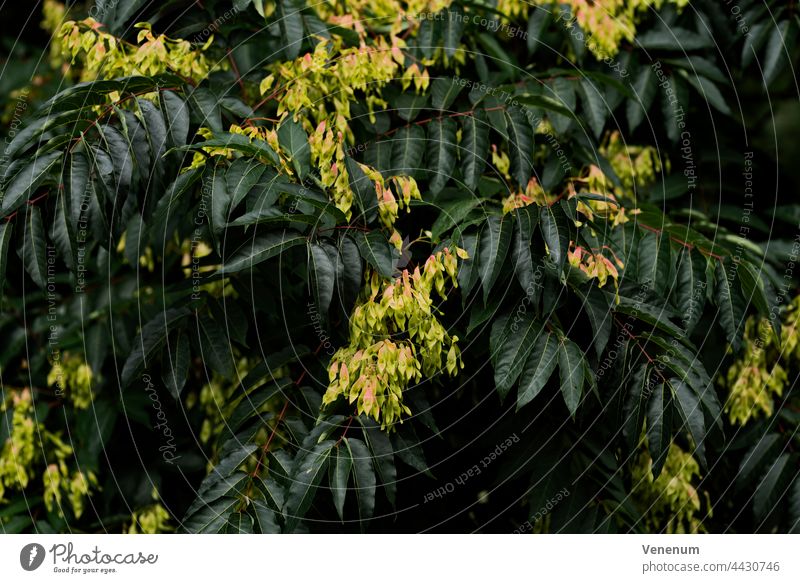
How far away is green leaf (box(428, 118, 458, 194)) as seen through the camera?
268 cm

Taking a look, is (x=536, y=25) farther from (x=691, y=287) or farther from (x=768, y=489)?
(x=768, y=489)

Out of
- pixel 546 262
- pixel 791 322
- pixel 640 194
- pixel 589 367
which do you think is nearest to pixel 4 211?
pixel 546 262

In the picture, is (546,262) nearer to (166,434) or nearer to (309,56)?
(309,56)

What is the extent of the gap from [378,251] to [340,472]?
1.92 ft

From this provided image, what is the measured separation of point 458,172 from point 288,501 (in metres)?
1.24

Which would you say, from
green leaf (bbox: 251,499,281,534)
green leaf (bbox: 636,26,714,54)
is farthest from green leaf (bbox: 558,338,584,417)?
green leaf (bbox: 636,26,714,54)

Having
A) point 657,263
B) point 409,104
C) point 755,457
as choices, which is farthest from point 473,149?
point 755,457

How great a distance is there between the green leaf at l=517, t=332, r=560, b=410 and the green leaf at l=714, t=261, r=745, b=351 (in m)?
0.58

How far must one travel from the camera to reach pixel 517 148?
276cm

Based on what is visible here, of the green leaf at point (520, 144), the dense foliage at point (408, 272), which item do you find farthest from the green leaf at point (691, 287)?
the green leaf at point (520, 144)

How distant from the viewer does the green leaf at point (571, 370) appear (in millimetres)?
2266

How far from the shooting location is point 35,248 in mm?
2473

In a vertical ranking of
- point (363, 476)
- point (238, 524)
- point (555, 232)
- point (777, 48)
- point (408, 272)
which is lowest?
point (238, 524)

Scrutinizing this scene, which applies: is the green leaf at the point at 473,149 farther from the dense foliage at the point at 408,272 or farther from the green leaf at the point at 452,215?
the green leaf at the point at 452,215
